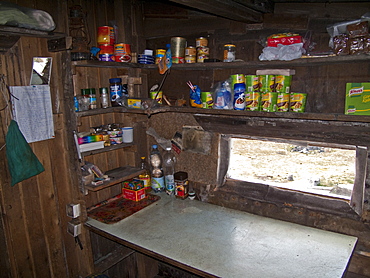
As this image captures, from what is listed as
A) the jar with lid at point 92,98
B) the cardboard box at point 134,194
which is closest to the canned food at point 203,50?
the jar with lid at point 92,98

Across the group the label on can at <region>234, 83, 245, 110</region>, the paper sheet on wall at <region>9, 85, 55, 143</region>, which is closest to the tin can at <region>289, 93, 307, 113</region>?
the label on can at <region>234, 83, 245, 110</region>

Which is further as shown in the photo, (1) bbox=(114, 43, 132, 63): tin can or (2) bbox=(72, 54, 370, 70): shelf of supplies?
(1) bbox=(114, 43, 132, 63): tin can

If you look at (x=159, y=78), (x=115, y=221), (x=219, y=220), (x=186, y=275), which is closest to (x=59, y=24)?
(x=159, y=78)

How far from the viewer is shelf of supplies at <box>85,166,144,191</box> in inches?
70.0

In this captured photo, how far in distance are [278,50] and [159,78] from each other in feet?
3.02

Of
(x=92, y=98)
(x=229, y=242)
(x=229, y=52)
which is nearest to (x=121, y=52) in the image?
(x=92, y=98)

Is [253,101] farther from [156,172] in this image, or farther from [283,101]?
[156,172]

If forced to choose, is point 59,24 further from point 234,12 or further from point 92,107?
point 234,12

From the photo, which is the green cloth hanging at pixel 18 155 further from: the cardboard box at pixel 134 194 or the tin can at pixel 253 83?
the tin can at pixel 253 83

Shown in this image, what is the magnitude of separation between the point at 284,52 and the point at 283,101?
0.82 feet

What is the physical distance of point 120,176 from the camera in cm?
197

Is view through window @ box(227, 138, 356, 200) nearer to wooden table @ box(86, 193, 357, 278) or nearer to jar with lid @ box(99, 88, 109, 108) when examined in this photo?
wooden table @ box(86, 193, 357, 278)

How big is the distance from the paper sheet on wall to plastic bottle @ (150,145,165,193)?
2.42ft

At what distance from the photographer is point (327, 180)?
5.83 feet
